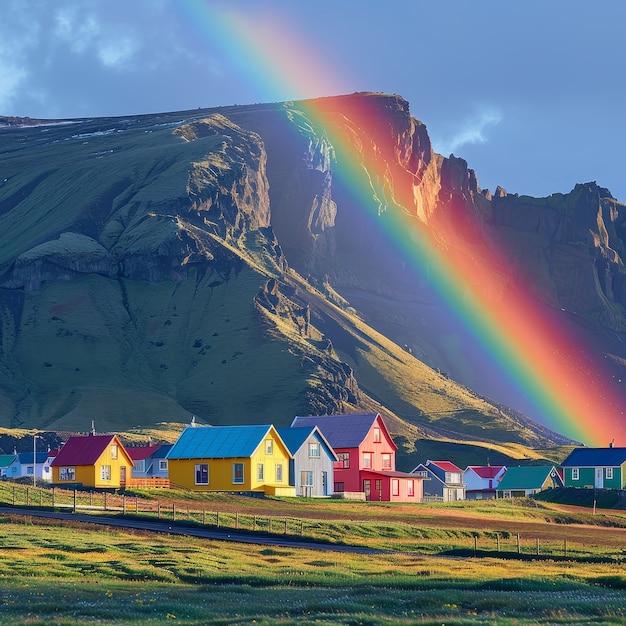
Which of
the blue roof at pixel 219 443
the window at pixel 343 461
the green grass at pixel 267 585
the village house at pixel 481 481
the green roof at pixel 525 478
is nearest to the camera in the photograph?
the green grass at pixel 267 585

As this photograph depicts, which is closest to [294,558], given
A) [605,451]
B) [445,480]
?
[605,451]

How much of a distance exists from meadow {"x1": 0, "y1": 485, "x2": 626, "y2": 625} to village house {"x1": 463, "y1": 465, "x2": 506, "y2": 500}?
86.9 metres

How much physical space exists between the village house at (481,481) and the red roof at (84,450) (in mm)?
65810

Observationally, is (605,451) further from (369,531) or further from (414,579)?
(414,579)

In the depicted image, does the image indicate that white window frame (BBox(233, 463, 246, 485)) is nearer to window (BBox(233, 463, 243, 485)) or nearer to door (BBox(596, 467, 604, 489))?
window (BBox(233, 463, 243, 485))

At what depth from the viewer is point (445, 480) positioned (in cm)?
16188

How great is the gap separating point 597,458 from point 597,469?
148cm

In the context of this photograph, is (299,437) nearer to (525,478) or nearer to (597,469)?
(597,469)

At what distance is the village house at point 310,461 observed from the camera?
119 meters

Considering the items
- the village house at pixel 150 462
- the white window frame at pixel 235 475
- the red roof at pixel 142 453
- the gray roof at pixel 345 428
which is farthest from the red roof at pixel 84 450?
the red roof at pixel 142 453

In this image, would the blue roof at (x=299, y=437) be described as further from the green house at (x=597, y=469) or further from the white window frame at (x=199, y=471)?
the green house at (x=597, y=469)

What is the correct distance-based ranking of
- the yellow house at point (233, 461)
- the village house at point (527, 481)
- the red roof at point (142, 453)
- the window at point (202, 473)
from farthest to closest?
the village house at point (527, 481), the red roof at point (142, 453), the window at point (202, 473), the yellow house at point (233, 461)

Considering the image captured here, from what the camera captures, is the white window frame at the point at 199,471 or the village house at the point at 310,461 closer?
the white window frame at the point at 199,471

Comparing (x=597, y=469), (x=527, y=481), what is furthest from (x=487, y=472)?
(x=597, y=469)
